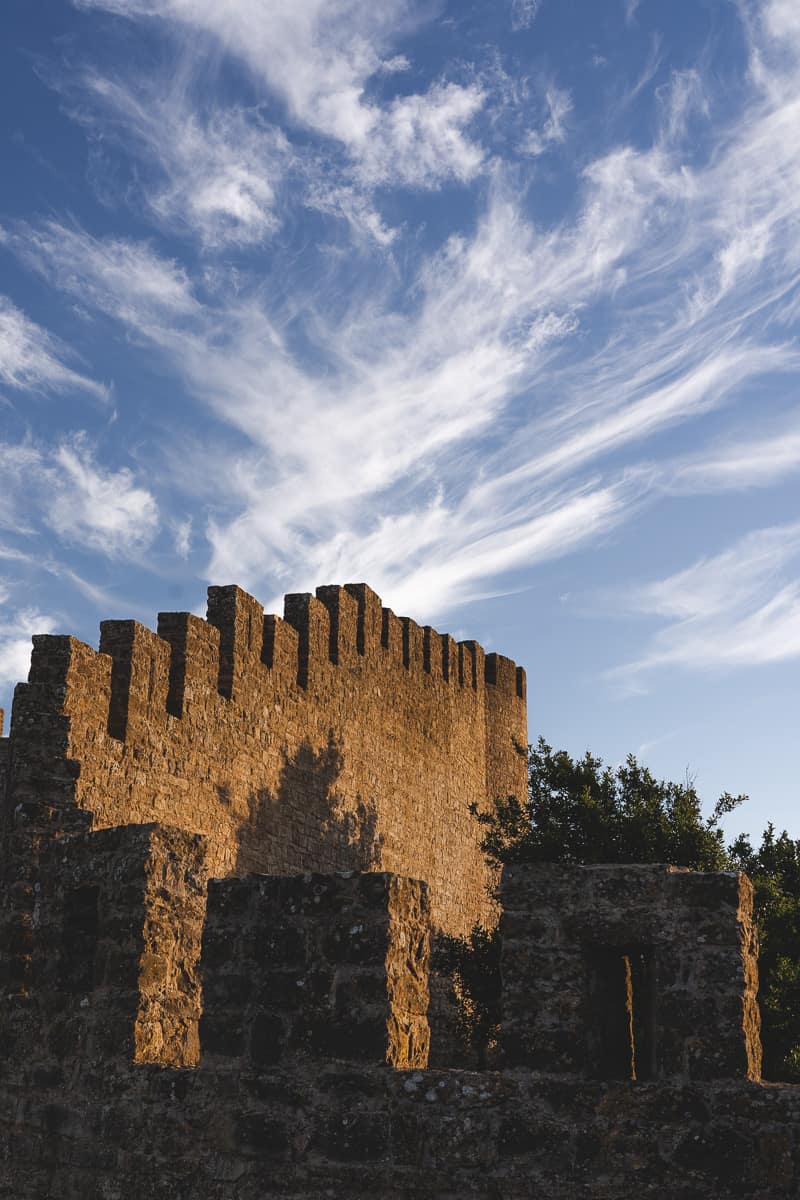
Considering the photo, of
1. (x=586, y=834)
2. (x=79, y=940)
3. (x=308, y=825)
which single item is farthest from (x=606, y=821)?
(x=79, y=940)

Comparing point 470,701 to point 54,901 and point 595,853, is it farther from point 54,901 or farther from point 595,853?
point 54,901

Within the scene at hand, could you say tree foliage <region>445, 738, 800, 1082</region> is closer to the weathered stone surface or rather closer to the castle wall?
the castle wall

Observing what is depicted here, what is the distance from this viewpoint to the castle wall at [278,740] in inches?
414

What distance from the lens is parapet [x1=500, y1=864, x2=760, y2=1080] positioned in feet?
13.4

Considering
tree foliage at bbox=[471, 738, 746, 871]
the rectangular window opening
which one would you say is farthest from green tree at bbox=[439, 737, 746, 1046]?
the rectangular window opening

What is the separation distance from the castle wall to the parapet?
536cm

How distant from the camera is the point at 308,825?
1481 centimetres

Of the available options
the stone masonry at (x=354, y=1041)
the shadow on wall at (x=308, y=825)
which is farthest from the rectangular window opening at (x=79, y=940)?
the shadow on wall at (x=308, y=825)

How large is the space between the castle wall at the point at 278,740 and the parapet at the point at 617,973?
5.36 metres

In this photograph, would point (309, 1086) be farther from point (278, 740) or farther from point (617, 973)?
point (278, 740)

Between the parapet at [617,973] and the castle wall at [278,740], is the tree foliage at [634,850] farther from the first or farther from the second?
the parapet at [617,973]

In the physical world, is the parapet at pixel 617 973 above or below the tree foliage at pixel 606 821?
below

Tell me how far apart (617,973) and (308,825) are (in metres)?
10.6

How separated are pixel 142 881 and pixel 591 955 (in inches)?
78.4
